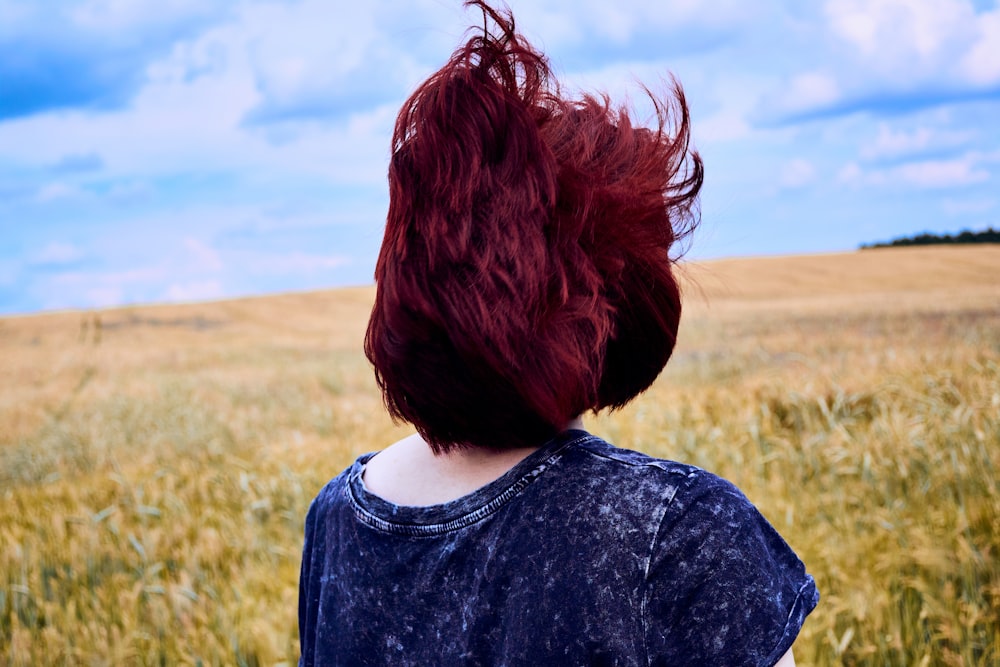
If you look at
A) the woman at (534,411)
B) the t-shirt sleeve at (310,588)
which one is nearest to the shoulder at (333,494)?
the t-shirt sleeve at (310,588)

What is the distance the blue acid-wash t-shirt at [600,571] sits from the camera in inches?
30.7

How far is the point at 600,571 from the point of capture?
31.2 inches

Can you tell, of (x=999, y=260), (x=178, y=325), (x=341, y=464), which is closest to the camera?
(x=341, y=464)

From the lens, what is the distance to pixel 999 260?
93.2 ft

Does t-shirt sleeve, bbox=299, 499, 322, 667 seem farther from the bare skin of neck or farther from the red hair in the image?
the red hair

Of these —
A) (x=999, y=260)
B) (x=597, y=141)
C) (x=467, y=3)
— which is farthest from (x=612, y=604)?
(x=999, y=260)

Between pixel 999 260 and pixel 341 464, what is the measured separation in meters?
31.3

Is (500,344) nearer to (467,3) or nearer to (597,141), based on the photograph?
(597,141)

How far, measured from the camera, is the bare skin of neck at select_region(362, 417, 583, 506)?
911 millimetres

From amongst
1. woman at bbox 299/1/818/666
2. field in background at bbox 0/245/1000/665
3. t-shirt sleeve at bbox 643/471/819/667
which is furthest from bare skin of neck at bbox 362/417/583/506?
field in background at bbox 0/245/1000/665

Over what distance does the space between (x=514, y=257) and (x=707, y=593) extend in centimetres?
40

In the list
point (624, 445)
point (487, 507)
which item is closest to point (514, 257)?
point (487, 507)

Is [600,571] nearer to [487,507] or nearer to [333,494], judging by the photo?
[487,507]

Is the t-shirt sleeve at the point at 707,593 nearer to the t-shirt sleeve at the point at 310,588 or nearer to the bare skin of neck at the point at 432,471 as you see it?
the bare skin of neck at the point at 432,471
